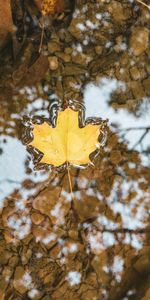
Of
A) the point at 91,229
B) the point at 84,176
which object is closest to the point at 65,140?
the point at 84,176

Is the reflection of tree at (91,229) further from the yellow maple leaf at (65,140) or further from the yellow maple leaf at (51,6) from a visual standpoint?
the yellow maple leaf at (51,6)

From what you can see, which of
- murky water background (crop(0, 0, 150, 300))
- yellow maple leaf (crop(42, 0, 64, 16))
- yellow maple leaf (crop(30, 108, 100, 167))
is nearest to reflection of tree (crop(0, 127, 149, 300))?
murky water background (crop(0, 0, 150, 300))

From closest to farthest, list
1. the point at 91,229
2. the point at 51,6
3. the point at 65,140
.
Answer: the point at 65,140 < the point at 51,6 < the point at 91,229

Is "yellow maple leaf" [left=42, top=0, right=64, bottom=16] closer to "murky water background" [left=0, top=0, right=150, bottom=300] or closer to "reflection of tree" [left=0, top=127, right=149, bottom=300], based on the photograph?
"murky water background" [left=0, top=0, right=150, bottom=300]

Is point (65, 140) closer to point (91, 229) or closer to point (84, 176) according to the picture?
point (84, 176)

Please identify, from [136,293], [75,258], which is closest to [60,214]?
[75,258]

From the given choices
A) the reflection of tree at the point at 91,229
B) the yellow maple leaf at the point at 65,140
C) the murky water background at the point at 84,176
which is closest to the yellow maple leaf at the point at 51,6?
the murky water background at the point at 84,176
